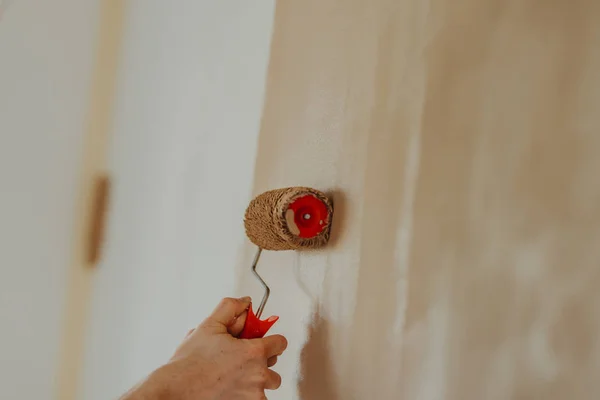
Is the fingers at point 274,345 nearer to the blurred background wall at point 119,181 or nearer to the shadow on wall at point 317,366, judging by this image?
the shadow on wall at point 317,366

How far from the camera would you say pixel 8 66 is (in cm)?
127

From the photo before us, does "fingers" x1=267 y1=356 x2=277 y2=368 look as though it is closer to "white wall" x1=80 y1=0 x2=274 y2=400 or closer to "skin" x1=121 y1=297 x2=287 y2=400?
"skin" x1=121 y1=297 x2=287 y2=400

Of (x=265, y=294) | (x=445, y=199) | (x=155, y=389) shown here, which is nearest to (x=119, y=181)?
(x=265, y=294)

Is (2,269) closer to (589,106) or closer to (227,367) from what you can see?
(227,367)

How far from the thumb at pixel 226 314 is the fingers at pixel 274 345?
0.05 metres

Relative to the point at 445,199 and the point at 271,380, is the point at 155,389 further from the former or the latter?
the point at 445,199

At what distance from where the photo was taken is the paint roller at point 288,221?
0.77m

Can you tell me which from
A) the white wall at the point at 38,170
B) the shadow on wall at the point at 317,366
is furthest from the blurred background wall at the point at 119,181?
the shadow on wall at the point at 317,366

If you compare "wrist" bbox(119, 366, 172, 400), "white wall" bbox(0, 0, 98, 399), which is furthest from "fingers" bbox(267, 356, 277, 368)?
"white wall" bbox(0, 0, 98, 399)

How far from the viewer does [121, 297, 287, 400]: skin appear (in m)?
0.70

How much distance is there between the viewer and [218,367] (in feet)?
2.39

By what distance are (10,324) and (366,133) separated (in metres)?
1.01

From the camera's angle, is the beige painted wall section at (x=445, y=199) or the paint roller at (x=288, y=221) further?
the paint roller at (x=288, y=221)

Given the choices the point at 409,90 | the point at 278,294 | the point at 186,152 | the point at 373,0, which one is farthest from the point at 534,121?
the point at 186,152
